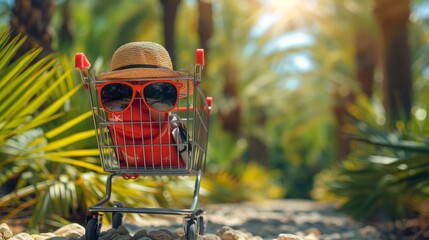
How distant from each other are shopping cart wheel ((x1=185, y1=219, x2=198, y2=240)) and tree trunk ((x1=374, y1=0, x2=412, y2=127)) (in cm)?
885

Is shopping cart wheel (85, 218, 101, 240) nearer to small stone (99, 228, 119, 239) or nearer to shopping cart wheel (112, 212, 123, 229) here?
small stone (99, 228, 119, 239)

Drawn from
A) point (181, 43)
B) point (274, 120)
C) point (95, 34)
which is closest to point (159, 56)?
point (95, 34)

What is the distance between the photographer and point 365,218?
9.43 metres

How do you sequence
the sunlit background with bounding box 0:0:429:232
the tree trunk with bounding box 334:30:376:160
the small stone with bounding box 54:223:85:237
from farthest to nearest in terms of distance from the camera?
the tree trunk with bounding box 334:30:376:160
the sunlit background with bounding box 0:0:429:232
the small stone with bounding box 54:223:85:237

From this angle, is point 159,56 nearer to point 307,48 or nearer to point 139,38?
point 139,38

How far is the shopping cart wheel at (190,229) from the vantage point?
4031 millimetres

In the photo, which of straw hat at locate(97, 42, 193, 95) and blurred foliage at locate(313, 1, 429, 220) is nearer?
straw hat at locate(97, 42, 193, 95)

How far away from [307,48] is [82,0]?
9350 millimetres

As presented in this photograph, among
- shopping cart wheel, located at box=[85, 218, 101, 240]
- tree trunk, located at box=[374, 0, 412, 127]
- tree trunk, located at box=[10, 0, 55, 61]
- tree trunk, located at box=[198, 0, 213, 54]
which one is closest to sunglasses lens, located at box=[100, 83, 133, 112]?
shopping cart wheel, located at box=[85, 218, 101, 240]

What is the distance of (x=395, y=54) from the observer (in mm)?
12891

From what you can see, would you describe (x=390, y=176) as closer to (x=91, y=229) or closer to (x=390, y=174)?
(x=390, y=174)

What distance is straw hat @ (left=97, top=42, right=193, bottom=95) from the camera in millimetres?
3986

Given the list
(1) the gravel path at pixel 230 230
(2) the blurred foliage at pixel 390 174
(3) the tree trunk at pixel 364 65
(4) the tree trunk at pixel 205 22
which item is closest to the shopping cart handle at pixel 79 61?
(1) the gravel path at pixel 230 230

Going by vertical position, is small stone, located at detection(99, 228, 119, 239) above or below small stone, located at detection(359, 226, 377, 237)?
above
